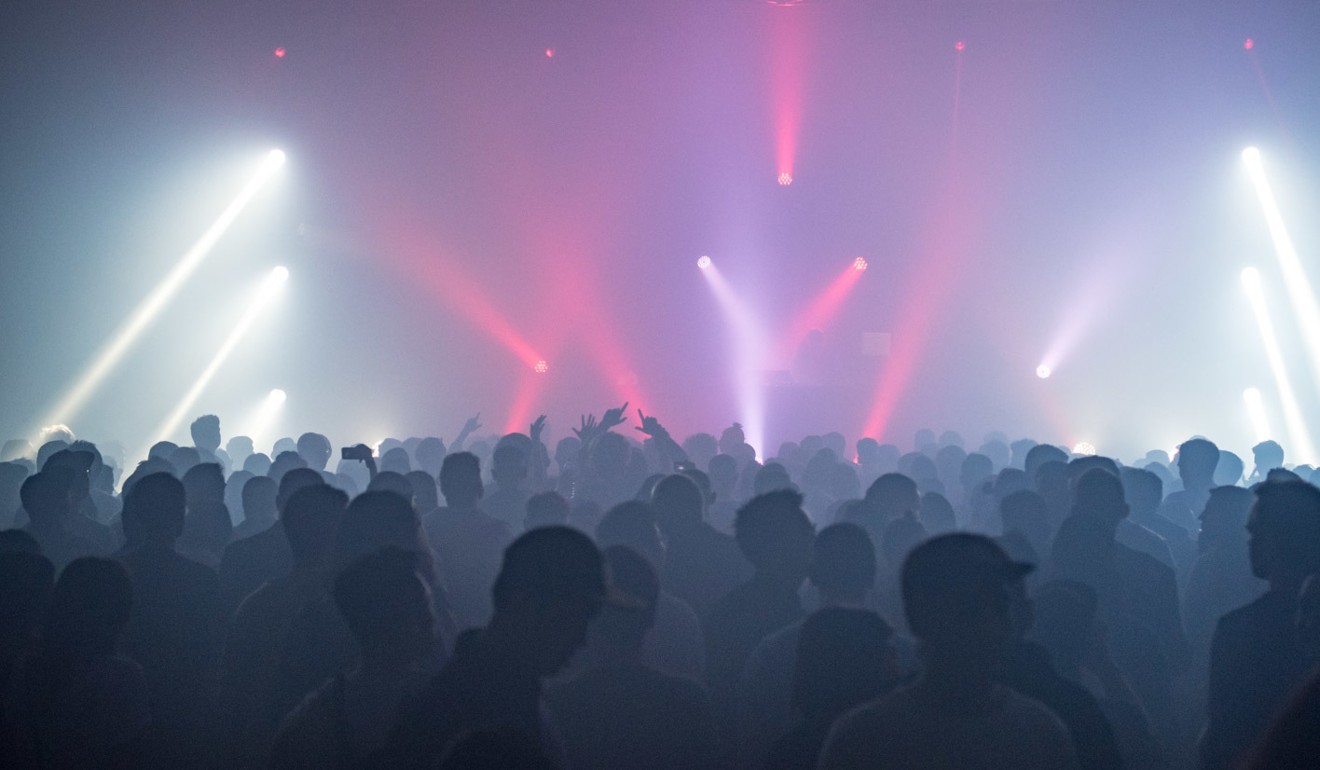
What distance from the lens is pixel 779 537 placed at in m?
4.20

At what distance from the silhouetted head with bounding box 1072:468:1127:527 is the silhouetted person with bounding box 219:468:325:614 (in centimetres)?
388

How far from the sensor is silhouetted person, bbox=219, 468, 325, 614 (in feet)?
16.2

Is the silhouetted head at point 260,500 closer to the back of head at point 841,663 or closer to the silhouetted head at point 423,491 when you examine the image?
the silhouetted head at point 423,491

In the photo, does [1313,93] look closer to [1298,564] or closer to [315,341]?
[1298,564]

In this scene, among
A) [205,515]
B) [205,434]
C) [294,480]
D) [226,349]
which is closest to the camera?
[294,480]

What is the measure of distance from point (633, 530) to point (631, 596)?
145 cm

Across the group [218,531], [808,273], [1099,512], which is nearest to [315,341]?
[808,273]

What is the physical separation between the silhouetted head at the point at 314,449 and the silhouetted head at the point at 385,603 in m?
6.51

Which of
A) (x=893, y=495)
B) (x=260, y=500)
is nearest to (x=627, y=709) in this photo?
(x=893, y=495)

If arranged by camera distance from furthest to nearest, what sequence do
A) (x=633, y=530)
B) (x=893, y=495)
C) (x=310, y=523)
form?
(x=893, y=495)
(x=633, y=530)
(x=310, y=523)

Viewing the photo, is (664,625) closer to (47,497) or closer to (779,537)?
(779,537)

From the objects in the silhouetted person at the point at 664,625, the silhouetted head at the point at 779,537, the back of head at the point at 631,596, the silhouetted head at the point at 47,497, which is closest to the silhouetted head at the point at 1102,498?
the silhouetted head at the point at 779,537

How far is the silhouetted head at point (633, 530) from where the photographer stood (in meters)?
4.48

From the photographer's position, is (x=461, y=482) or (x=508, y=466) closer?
(x=461, y=482)
